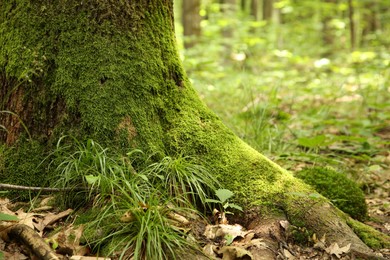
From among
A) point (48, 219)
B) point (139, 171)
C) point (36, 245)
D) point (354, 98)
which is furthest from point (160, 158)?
point (354, 98)

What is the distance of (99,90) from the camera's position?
2805 mm

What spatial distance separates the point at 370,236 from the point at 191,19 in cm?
892

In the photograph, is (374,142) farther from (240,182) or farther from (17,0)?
(17,0)

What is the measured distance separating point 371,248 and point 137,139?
5.73ft

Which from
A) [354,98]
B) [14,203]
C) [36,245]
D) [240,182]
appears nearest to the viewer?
[36,245]

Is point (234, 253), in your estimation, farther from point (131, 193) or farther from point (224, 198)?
point (131, 193)

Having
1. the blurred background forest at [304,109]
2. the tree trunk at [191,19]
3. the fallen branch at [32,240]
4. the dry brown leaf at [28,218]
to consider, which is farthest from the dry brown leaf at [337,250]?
the tree trunk at [191,19]

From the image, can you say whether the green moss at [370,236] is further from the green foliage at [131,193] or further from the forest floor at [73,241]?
the green foliage at [131,193]

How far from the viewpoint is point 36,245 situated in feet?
7.14

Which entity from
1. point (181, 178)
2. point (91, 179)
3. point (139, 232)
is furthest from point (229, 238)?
point (91, 179)

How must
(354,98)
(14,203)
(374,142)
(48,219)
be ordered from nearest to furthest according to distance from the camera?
(48,219)
(14,203)
(374,142)
(354,98)

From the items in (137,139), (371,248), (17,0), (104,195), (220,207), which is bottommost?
(371,248)

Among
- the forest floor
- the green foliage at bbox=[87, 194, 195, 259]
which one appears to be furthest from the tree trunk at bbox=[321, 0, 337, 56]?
the green foliage at bbox=[87, 194, 195, 259]

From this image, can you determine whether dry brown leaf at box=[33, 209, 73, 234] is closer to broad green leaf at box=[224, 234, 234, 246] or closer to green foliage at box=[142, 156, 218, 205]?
green foliage at box=[142, 156, 218, 205]
